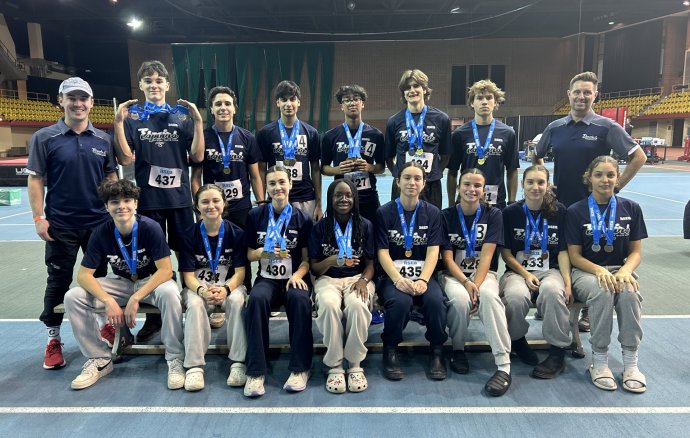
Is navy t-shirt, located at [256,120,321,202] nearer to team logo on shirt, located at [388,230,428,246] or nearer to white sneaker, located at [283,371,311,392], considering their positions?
team logo on shirt, located at [388,230,428,246]

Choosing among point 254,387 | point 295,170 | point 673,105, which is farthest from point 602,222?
point 673,105

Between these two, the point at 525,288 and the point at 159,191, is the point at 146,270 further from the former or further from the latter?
the point at 525,288

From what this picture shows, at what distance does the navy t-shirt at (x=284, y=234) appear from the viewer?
9.98 ft

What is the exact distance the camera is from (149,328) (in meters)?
3.56

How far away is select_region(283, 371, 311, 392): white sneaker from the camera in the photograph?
2719 mm

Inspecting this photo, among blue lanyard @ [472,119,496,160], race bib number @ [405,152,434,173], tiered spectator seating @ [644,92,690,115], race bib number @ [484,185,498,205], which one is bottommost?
race bib number @ [484,185,498,205]

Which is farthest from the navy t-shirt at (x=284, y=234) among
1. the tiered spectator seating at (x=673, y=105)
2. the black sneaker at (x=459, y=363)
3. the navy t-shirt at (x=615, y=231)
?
the tiered spectator seating at (x=673, y=105)

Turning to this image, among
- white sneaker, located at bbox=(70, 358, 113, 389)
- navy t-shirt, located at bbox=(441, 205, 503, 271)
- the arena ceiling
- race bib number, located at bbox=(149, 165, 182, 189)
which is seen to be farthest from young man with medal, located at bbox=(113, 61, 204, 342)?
the arena ceiling

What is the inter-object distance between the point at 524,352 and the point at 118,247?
9.21ft

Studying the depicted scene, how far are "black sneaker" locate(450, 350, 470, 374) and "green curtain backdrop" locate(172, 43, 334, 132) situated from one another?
72.2 feet

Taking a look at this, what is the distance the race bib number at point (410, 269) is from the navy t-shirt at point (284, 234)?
0.65 m

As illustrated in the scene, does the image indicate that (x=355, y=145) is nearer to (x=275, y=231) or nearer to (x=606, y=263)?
(x=275, y=231)

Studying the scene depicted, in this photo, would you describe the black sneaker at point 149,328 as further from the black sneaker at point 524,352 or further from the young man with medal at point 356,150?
the black sneaker at point 524,352

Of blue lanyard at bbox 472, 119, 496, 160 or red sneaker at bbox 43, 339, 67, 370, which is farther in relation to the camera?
blue lanyard at bbox 472, 119, 496, 160
